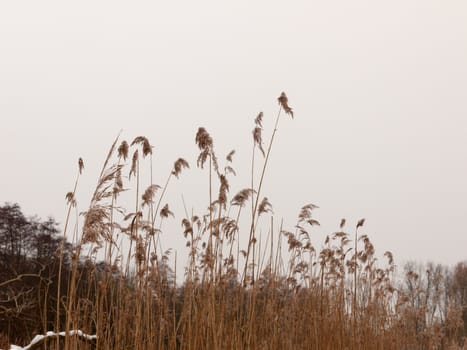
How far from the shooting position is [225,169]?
2.75m

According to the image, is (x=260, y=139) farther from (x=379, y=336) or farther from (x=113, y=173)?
(x=379, y=336)

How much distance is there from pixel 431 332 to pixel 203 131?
6892mm

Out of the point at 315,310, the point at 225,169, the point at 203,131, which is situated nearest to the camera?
the point at 203,131

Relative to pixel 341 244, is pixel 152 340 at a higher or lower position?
lower

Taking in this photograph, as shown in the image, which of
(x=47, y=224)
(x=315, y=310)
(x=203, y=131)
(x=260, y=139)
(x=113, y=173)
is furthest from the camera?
(x=47, y=224)

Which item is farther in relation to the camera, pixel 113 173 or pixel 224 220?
pixel 224 220

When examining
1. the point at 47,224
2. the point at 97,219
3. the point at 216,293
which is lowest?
the point at 216,293

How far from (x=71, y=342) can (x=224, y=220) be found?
96 cm

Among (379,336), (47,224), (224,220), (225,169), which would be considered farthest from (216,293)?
(47,224)

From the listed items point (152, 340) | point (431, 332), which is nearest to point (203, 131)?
point (152, 340)

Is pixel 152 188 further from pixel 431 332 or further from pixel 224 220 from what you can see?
pixel 431 332

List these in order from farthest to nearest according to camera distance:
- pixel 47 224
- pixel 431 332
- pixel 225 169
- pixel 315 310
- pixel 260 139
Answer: pixel 47 224
pixel 431 332
pixel 315 310
pixel 225 169
pixel 260 139

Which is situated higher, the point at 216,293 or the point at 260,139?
the point at 260,139

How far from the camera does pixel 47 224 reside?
35.5 ft
